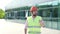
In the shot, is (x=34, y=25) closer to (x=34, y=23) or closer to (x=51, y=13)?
(x=34, y=23)

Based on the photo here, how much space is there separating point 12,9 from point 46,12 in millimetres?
18713

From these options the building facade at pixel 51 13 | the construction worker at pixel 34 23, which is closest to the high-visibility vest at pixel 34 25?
the construction worker at pixel 34 23

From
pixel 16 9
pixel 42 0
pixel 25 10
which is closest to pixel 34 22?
pixel 42 0

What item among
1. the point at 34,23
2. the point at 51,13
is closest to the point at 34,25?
the point at 34,23

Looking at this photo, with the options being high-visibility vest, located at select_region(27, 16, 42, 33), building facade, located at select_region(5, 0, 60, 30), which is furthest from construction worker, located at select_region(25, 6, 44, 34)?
building facade, located at select_region(5, 0, 60, 30)

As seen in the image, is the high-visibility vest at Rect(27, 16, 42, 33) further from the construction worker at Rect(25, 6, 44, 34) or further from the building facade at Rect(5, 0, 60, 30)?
the building facade at Rect(5, 0, 60, 30)

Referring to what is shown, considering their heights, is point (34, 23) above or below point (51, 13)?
below

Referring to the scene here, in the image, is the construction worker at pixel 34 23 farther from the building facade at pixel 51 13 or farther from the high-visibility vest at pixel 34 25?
the building facade at pixel 51 13

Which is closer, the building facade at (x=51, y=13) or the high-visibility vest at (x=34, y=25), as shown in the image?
the high-visibility vest at (x=34, y=25)

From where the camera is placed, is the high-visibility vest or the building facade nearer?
the high-visibility vest

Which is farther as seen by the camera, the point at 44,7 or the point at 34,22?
the point at 44,7

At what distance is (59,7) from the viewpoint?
72.3 feet

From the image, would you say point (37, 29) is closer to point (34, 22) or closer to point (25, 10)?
point (34, 22)

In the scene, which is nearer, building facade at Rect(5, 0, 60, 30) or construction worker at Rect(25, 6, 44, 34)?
construction worker at Rect(25, 6, 44, 34)
